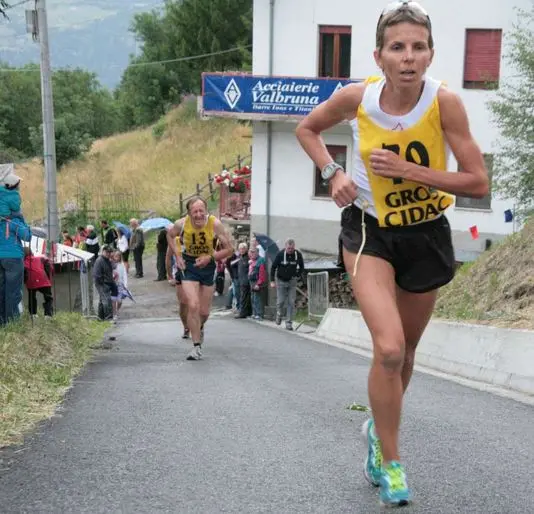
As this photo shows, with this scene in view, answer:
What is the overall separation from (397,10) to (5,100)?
84.7 metres

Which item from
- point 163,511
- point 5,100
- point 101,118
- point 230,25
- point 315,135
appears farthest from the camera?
point 101,118

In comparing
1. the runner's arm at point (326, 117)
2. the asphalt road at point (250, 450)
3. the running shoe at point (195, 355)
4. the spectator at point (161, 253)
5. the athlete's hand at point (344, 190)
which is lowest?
the spectator at point (161, 253)

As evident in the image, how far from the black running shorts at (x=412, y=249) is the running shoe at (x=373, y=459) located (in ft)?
2.44

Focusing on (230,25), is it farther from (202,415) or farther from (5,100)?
(202,415)

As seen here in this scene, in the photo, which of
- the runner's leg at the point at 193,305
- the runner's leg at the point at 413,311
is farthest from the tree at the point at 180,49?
the runner's leg at the point at 413,311

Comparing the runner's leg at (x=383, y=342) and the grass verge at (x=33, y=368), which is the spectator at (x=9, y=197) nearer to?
the grass verge at (x=33, y=368)

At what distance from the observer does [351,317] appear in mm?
17062

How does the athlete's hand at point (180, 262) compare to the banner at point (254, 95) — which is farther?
the banner at point (254, 95)

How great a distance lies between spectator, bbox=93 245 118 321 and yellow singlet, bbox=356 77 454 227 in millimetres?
17437

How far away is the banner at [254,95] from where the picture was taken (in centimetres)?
3077

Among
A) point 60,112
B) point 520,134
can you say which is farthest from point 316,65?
point 60,112

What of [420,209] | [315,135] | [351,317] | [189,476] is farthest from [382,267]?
[351,317]

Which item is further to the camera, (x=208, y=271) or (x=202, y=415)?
(x=208, y=271)

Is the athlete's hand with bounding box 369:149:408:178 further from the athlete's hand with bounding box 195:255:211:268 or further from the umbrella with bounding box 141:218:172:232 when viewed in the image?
the umbrella with bounding box 141:218:172:232
